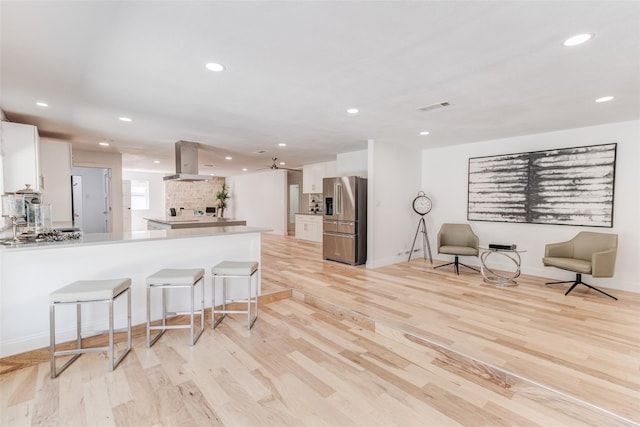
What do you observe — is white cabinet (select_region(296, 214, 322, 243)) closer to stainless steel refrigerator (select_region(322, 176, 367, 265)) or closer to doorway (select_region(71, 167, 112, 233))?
stainless steel refrigerator (select_region(322, 176, 367, 265))

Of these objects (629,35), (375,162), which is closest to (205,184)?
(375,162)

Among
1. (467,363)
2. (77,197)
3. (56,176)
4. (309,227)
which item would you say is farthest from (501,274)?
(77,197)

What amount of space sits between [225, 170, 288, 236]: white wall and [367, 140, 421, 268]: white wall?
15.7ft

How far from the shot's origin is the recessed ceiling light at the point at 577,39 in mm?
1953

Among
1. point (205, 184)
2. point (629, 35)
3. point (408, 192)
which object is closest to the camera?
point (629, 35)

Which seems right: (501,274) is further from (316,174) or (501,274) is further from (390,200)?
(316,174)

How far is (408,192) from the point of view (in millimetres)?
6078

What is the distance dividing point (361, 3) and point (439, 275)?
14.4ft

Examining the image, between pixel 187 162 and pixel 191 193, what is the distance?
7.60 meters

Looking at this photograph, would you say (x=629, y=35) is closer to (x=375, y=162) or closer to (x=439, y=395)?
(x=439, y=395)

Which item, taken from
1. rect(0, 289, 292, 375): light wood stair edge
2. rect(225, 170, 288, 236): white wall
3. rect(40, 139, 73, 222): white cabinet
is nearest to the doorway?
rect(40, 139, 73, 222): white cabinet

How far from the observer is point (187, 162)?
523 cm

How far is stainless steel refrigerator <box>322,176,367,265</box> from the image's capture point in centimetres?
560

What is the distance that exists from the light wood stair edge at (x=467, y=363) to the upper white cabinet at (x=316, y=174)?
16.6 ft
